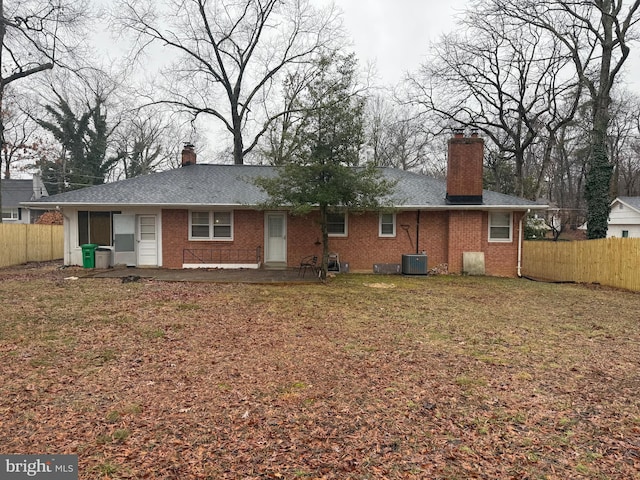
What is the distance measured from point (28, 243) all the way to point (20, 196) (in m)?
22.3

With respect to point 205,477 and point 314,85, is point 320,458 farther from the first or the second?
point 314,85

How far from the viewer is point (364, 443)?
309 centimetres

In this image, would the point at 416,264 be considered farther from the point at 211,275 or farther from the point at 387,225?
the point at 211,275

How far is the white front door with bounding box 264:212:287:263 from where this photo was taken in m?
14.2

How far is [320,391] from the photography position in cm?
406

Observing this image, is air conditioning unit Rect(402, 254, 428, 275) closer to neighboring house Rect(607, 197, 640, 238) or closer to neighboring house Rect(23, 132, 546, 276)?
neighboring house Rect(23, 132, 546, 276)

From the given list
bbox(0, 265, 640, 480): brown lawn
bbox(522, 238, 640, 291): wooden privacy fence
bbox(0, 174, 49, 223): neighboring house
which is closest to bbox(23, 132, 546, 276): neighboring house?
bbox(522, 238, 640, 291): wooden privacy fence

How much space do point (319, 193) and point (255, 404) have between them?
787cm

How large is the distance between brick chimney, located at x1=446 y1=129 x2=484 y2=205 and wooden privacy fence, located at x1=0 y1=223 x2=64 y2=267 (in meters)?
18.2

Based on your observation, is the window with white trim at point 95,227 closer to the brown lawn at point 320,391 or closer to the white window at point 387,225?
the brown lawn at point 320,391

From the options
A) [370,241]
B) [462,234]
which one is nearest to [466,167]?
[462,234]

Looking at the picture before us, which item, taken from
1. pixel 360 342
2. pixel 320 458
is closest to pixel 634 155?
pixel 360 342

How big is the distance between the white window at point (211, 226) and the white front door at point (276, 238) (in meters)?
1.44

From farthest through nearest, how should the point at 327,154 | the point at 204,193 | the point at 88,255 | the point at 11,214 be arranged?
the point at 11,214 < the point at 204,193 < the point at 88,255 < the point at 327,154
